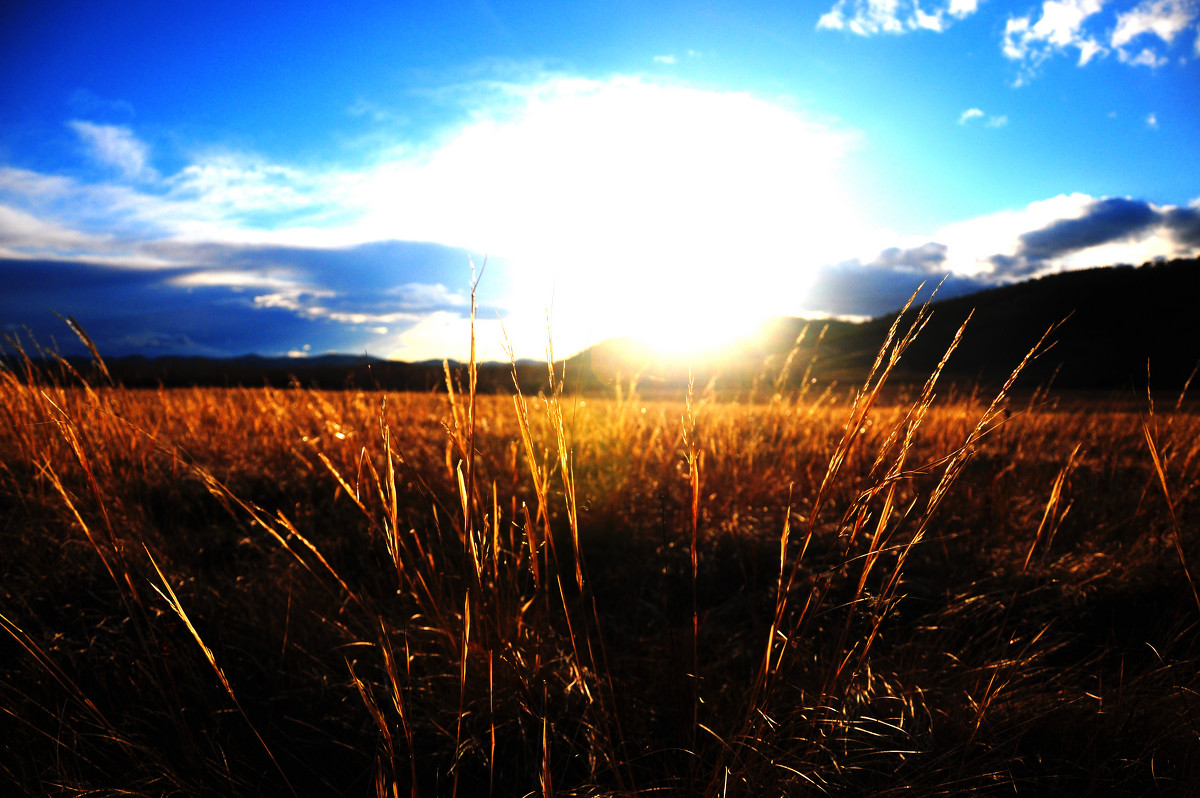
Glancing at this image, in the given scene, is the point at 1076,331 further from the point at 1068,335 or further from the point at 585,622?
the point at 585,622

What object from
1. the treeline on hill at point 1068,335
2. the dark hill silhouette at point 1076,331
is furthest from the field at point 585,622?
the dark hill silhouette at point 1076,331

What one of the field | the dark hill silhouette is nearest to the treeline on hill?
the dark hill silhouette

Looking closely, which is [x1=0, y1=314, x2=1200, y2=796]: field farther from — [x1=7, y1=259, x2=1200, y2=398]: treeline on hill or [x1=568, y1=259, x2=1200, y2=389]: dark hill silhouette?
[x1=568, y1=259, x2=1200, y2=389]: dark hill silhouette

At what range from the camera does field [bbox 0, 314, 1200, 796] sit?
3.79 feet

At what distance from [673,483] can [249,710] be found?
236cm

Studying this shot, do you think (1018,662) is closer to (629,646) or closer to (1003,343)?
(629,646)

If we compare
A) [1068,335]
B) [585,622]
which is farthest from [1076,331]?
[585,622]

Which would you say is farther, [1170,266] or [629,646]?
[1170,266]

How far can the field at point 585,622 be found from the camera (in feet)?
3.79

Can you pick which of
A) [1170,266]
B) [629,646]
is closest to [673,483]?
[629,646]

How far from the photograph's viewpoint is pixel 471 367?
0.99 metres

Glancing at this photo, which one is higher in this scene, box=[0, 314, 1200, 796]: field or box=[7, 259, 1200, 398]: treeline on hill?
box=[7, 259, 1200, 398]: treeline on hill

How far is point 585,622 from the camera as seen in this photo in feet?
3.31

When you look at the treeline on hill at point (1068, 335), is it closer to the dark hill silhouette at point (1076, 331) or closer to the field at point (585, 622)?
the dark hill silhouette at point (1076, 331)
